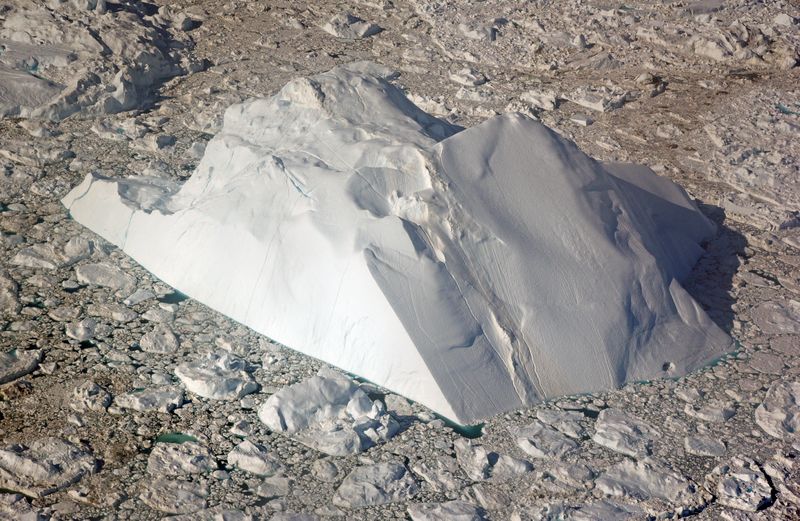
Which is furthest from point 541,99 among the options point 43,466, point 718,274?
point 43,466

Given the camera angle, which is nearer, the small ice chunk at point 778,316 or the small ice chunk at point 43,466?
the small ice chunk at point 43,466

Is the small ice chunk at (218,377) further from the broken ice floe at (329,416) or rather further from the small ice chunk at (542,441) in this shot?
the small ice chunk at (542,441)

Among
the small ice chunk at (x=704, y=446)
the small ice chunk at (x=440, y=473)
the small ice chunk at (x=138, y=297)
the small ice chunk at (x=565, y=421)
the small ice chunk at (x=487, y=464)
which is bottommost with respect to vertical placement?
the small ice chunk at (x=138, y=297)

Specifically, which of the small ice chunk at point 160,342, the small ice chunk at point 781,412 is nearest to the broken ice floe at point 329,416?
the small ice chunk at point 160,342

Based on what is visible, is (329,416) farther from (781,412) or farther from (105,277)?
(781,412)

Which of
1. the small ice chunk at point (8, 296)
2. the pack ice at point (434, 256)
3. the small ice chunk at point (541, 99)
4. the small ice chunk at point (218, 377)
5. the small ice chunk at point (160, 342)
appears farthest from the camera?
the small ice chunk at point (541, 99)

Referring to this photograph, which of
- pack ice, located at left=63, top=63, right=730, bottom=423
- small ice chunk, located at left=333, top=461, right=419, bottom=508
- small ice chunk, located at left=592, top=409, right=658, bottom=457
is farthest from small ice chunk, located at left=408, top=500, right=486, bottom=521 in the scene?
small ice chunk, located at left=592, top=409, right=658, bottom=457

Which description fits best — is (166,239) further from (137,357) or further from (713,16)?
(713,16)
